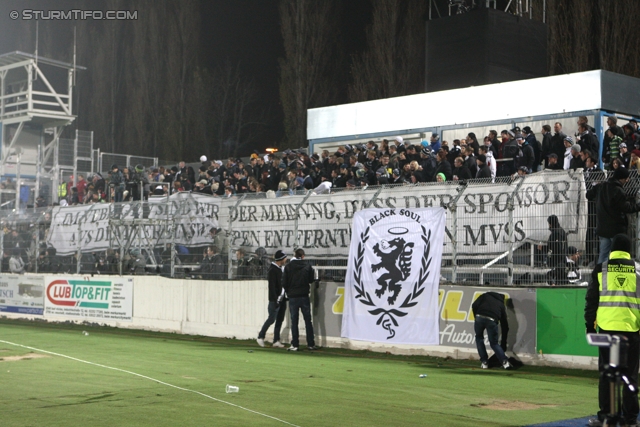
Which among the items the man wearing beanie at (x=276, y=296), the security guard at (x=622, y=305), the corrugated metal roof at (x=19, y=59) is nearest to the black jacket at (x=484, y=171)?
the man wearing beanie at (x=276, y=296)

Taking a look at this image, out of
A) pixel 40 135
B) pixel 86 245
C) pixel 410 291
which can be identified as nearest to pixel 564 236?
pixel 410 291

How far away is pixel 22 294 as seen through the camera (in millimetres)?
27609

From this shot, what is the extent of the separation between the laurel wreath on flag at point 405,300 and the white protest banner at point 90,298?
8.62m

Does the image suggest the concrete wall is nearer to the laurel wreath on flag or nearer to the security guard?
the laurel wreath on flag

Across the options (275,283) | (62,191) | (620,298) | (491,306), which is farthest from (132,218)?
(620,298)

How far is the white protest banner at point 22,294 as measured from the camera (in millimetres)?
27000

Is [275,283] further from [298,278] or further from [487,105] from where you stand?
[487,105]

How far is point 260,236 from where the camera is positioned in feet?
65.1

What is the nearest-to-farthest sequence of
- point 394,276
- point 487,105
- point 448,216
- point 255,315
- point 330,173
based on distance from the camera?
point 448,216 < point 394,276 < point 255,315 < point 330,173 < point 487,105

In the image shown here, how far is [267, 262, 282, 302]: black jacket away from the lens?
18.3 meters

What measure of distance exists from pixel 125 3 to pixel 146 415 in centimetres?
4872

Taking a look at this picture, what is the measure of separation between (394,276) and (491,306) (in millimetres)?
3122

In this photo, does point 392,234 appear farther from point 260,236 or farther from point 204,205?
point 204,205

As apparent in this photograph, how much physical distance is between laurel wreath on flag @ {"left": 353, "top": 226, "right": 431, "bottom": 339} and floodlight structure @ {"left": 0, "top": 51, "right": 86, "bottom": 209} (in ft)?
72.1
